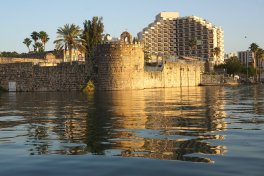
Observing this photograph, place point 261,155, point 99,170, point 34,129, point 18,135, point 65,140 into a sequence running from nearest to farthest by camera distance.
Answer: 1. point 99,170
2. point 261,155
3. point 65,140
4. point 18,135
5. point 34,129

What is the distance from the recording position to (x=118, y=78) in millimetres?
49562

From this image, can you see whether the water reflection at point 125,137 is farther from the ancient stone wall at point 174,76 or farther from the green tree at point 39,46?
the green tree at point 39,46

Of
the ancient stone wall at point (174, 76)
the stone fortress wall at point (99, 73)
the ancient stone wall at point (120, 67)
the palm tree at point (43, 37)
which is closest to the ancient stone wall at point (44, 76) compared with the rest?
the stone fortress wall at point (99, 73)

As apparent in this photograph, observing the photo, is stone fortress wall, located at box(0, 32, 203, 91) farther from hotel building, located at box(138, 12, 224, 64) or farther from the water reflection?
hotel building, located at box(138, 12, 224, 64)

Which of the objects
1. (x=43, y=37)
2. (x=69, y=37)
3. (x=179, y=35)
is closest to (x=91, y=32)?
(x=69, y=37)

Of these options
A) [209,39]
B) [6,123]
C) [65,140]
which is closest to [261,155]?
[65,140]

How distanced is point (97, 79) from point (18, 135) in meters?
40.3

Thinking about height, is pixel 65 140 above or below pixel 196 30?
below

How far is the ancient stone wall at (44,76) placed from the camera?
51750 mm

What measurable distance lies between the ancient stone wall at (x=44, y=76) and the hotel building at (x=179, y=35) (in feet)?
416

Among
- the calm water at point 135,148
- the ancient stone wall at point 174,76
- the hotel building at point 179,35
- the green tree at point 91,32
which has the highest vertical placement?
the hotel building at point 179,35

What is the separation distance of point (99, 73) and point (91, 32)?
859 centimetres

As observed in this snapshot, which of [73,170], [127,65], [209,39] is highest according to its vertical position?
[209,39]

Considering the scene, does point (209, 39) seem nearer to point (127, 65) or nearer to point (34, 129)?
point (127, 65)
